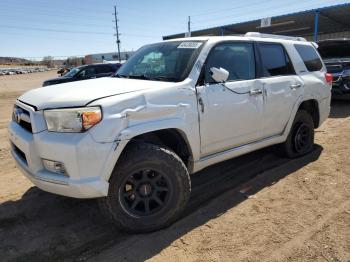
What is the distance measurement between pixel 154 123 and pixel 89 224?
1.31m

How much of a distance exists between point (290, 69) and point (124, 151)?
10.1 ft

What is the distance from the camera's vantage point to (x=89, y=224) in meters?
3.67

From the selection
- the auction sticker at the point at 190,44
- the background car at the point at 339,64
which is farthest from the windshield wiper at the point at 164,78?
the background car at the point at 339,64

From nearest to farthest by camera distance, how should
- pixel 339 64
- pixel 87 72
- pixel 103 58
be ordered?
pixel 339 64 < pixel 87 72 < pixel 103 58

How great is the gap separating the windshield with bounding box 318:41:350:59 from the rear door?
706 cm

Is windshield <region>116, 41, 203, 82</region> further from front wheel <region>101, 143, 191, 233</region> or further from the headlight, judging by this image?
the headlight

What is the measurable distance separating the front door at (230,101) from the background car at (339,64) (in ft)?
21.6

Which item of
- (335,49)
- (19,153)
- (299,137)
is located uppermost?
(335,49)

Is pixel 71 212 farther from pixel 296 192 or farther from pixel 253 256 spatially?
pixel 296 192

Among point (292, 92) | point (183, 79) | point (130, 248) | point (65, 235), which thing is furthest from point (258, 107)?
point (65, 235)

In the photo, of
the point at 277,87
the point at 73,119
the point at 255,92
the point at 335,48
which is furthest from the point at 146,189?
the point at 335,48

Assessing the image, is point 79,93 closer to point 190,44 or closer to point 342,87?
point 190,44

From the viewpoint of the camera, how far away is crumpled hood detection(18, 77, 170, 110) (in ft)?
10.2

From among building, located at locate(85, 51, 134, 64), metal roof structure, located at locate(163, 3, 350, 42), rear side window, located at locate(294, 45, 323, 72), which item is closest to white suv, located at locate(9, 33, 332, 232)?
rear side window, located at locate(294, 45, 323, 72)
